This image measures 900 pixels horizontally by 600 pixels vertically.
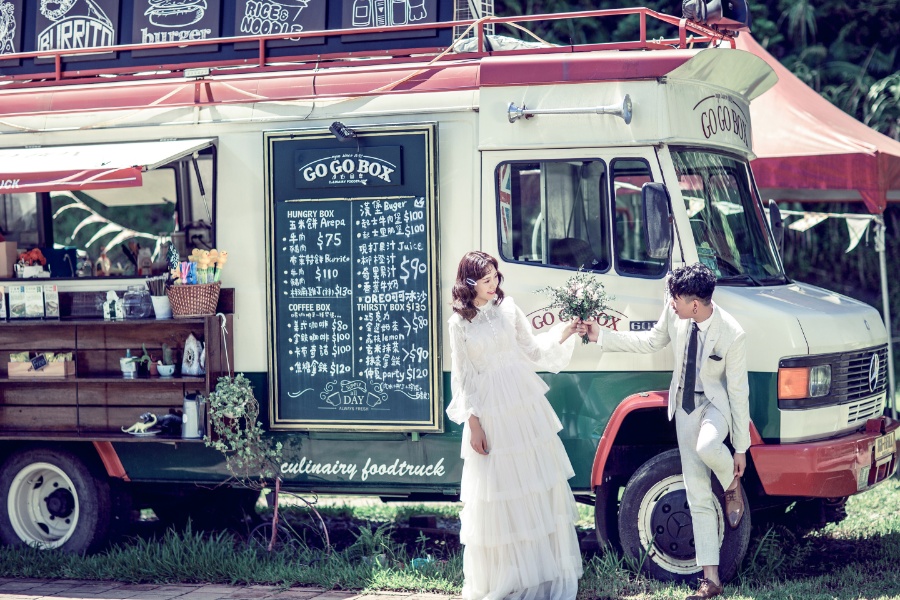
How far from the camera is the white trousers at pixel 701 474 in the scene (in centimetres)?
570

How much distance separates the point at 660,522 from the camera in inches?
240

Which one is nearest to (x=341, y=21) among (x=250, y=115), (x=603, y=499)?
(x=250, y=115)

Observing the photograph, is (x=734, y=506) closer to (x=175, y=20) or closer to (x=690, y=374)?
(x=690, y=374)

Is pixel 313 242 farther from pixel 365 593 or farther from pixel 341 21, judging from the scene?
pixel 365 593

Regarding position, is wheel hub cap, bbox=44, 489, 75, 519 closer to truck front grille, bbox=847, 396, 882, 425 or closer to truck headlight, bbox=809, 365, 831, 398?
truck headlight, bbox=809, 365, 831, 398

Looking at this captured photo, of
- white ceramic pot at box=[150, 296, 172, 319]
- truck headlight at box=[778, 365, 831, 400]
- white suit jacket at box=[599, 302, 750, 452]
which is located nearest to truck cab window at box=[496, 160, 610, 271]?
white suit jacket at box=[599, 302, 750, 452]

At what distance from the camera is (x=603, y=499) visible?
6.41 meters

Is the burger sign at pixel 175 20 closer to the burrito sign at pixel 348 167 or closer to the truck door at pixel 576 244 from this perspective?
the burrito sign at pixel 348 167

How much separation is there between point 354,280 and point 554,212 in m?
1.28

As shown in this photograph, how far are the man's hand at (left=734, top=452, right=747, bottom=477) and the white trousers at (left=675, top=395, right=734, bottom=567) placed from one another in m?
0.03

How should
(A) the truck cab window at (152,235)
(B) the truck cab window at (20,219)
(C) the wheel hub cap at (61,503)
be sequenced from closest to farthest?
(A) the truck cab window at (152,235) < (C) the wheel hub cap at (61,503) < (B) the truck cab window at (20,219)

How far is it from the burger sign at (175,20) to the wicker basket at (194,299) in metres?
1.93

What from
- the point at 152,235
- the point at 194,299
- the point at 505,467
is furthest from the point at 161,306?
the point at 505,467

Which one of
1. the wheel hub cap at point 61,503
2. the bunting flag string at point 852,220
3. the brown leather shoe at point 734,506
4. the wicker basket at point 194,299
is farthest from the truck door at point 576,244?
the bunting flag string at point 852,220
